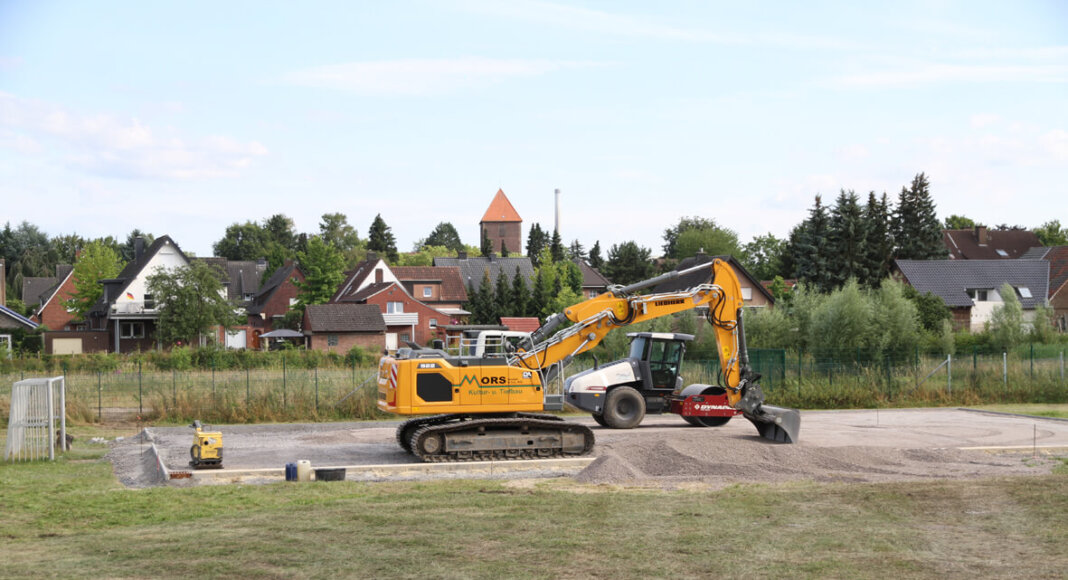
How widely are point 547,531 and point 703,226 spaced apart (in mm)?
132075

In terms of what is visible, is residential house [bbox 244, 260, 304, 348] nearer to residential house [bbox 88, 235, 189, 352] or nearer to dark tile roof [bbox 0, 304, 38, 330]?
residential house [bbox 88, 235, 189, 352]

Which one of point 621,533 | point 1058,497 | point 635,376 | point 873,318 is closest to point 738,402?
point 635,376

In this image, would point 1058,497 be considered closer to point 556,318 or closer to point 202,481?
point 556,318

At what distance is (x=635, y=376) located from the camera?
2417 centimetres

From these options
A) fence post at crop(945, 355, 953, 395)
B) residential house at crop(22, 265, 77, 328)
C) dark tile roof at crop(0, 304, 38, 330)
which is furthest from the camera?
residential house at crop(22, 265, 77, 328)

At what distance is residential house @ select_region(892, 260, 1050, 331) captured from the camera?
66.1 m

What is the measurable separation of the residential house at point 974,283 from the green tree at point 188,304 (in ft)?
146

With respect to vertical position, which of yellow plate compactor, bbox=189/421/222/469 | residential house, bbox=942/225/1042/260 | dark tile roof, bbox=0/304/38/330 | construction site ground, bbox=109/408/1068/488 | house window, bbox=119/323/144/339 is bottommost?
construction site ground, bbox=109/408/1068/488

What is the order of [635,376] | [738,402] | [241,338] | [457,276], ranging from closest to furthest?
[738,402] → [635,376] → [241,338] → [457,276]

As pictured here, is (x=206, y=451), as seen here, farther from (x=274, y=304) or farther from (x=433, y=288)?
(x=433, y=288)

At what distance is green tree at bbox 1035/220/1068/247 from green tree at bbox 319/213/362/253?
3608 inches

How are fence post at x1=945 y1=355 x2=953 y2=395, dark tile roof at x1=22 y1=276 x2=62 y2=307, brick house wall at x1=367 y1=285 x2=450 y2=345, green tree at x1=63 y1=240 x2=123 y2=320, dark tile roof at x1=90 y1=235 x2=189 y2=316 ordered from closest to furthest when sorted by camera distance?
fence post at x1=945 y1=355 x2=953 y2=395 < dark tile roof at x1=90 y1=235 x2=189 y2=316 < brick house wall at x1=367 y1=285 x2=450 y2=345 < green tree at x1=63 y1=240 x2=123 y2=320 < dark tile roof at x1=22 y1=276 x2=62 y2=307

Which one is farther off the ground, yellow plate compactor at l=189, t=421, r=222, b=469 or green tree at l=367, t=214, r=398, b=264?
green tree at l=367, t=214, r=398, b=264

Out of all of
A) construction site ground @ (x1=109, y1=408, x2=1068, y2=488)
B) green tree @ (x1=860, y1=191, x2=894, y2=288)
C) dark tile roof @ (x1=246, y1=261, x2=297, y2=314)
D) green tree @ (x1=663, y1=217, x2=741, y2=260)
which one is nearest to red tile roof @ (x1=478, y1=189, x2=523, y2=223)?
green tree @ (x1=663, y1=217, x2=741, y2=260)
